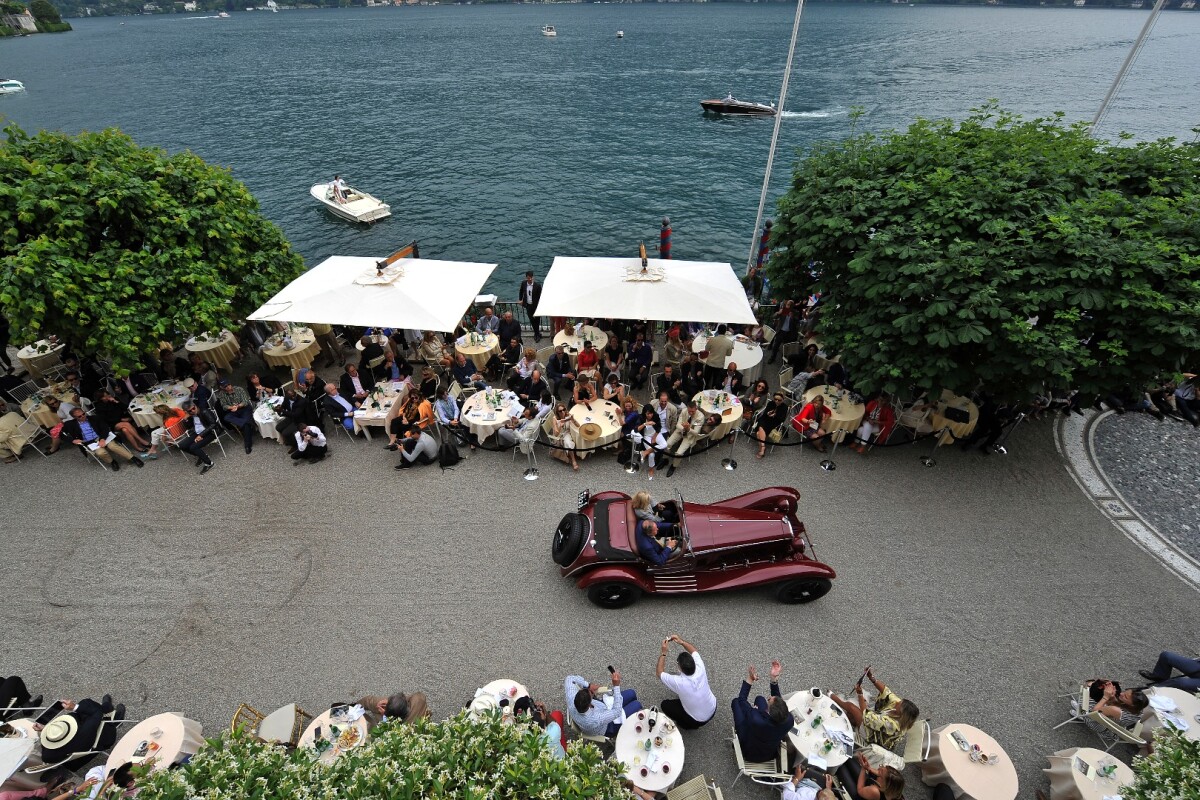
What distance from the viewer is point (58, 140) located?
11.0 metres

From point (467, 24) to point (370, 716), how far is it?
160 m

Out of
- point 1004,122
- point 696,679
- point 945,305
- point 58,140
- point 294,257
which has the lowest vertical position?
point 696,679

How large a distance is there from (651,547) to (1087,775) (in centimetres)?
558

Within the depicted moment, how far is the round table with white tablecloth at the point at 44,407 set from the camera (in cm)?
1143

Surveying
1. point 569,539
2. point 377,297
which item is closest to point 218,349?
point 377,297

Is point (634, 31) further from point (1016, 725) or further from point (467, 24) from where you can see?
point (1016, 725)

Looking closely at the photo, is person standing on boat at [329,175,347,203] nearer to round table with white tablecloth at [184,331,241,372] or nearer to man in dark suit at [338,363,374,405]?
round table with white tablecloth at [184,331,241,372]

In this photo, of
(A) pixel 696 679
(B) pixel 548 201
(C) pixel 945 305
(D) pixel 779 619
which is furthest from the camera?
(B) pixel 548 201

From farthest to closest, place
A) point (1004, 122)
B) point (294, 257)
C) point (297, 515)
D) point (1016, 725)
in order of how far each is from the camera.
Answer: point (294, 257)
point (1004, 122)
point (297, 515)
point (1016, 725)

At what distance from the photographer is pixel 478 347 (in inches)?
527

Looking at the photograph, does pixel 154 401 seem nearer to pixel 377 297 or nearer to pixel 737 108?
pixel 377 297

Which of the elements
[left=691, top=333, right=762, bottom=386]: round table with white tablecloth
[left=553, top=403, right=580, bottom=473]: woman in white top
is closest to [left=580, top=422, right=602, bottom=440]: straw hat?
[left=553, top=403, right=580, bottom=473]: woman in white top

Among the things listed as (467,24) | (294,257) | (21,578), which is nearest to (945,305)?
(294,257)

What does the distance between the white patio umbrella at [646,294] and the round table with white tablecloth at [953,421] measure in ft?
14.4
